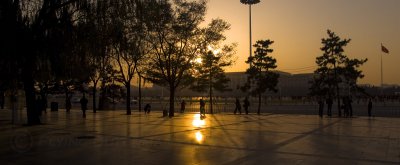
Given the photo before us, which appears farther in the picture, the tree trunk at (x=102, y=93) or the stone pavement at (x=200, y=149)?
the tree trunk at (x=102, y=93)

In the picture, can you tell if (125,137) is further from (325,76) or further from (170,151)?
(325,76)

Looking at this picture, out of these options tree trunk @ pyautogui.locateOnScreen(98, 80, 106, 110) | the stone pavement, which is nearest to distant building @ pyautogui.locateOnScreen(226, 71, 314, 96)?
tree trunk @ pyautogui.locateOnScreen(98, 80, 106, 110)

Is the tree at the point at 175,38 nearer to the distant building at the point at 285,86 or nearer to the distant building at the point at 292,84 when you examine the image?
the distant building at the point at 285,86

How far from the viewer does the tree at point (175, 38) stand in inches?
1077

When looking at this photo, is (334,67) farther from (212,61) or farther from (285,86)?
(285,86)

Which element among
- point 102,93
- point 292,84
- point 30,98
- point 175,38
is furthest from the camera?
point 292,84

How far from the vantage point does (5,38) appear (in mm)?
12539

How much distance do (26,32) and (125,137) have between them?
5271 millimetres

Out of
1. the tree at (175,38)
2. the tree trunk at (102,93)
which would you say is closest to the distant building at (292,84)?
the tree trunk at (102,93)

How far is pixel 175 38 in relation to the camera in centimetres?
2792

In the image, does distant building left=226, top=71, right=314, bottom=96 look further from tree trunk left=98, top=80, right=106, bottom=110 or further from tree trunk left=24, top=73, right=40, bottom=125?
tree trunk left=24, top=73, right=40, bottom=125

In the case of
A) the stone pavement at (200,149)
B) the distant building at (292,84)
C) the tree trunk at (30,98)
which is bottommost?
the stone pavement at (200,149)

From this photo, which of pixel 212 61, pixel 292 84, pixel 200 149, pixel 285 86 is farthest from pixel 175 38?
pixel 292 84

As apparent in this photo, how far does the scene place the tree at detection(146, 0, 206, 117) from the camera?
89.8ft
